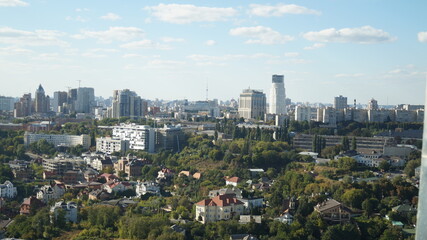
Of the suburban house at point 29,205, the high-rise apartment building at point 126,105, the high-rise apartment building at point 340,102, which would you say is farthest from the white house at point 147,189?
the high-rise apartment building at point 340,102

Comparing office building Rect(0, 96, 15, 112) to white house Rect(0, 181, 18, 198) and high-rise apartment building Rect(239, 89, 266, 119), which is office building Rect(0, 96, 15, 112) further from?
white house Rect(0, 181, 18, 198)

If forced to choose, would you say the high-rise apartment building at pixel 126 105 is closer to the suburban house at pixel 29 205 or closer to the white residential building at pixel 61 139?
the white residential building at pixel 61 139

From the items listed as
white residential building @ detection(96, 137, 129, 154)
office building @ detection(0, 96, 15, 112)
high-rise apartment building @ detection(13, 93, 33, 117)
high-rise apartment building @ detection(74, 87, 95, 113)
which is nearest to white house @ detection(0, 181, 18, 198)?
white residential building @ detection(96, 137, 129, 154)

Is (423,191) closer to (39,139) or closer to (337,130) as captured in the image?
(337,130)

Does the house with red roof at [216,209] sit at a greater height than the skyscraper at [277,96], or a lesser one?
lesser

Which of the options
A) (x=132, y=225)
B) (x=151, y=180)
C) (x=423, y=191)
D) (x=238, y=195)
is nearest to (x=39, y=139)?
(x=151, y=180)

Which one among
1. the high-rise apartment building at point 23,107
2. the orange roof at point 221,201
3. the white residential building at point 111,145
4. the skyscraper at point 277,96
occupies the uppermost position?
the skyscraper at point 277,96

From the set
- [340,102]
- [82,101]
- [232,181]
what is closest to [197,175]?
[232,181]
